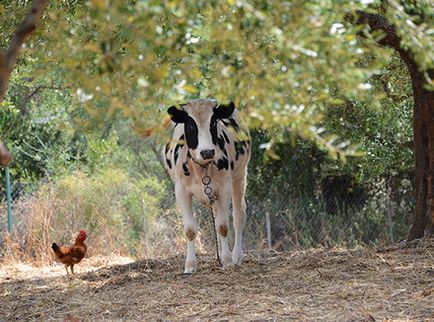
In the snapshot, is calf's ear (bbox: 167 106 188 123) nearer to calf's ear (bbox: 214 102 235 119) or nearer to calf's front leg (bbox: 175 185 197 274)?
calf's ear (bbox: 214 102 235 119)

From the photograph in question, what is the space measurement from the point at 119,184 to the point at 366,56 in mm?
7264

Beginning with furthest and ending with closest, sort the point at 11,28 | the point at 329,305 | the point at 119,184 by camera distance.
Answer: the point at 119,184
the point at 11,28
the point at 329,305

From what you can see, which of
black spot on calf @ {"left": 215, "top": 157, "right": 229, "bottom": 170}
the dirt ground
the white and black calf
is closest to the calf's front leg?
the white and black calf

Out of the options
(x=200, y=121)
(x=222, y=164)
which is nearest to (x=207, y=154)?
(x=200, y=121)

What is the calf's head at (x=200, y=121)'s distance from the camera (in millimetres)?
9641

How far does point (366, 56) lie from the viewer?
10.8 metres

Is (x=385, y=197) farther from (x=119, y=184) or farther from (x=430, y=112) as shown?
(x=430, y=112)

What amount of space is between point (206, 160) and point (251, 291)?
5.64 feet

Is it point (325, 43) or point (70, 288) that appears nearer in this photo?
point (325, 43)

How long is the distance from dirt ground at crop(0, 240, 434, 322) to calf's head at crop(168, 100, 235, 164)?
1.43 metres

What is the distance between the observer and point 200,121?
9.77 meters

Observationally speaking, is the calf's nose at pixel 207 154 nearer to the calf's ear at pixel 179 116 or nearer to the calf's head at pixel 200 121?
the calf's head at pixel 200 121

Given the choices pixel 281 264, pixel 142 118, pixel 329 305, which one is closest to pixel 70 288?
pixel 281 264

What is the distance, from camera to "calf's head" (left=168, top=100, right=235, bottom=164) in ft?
31.6
